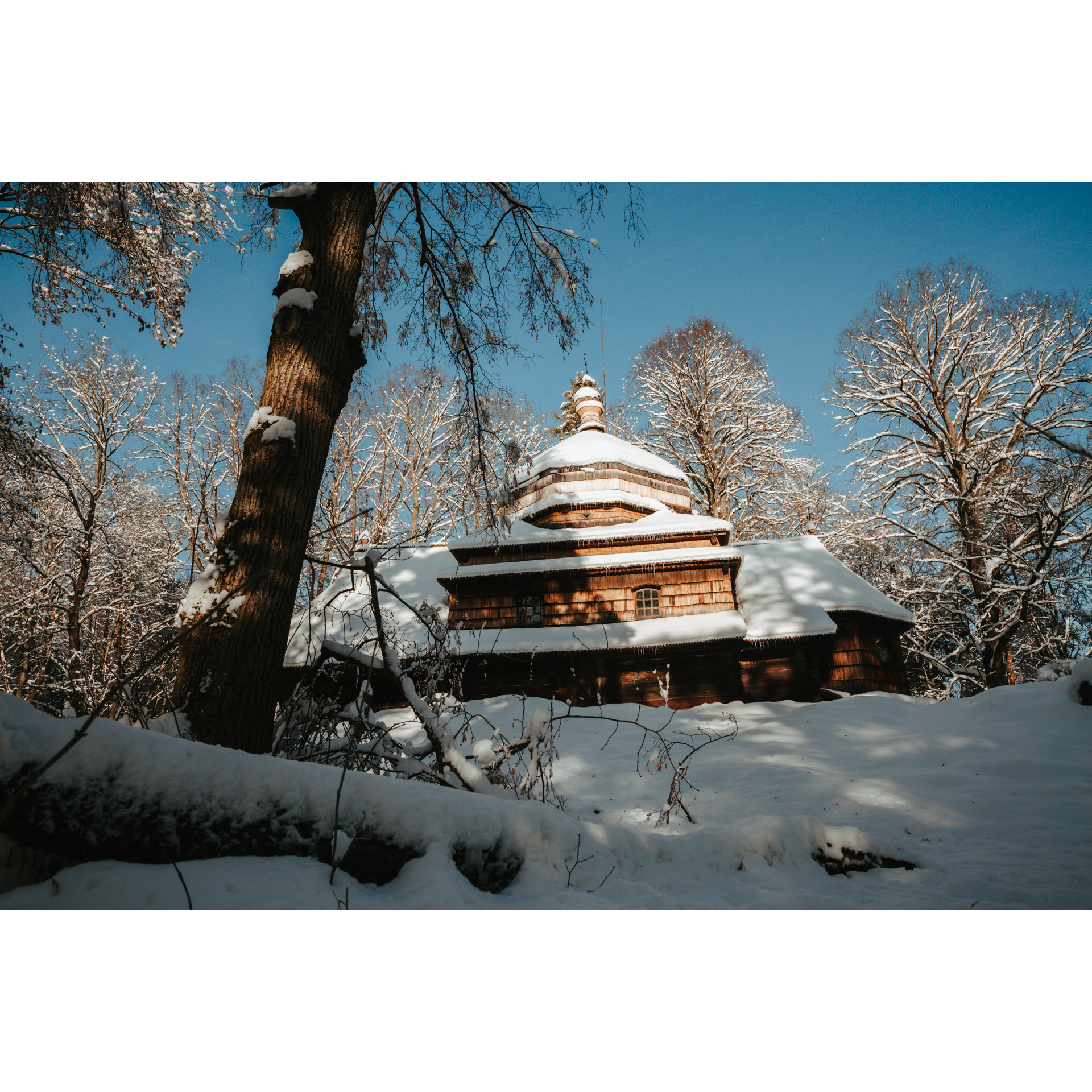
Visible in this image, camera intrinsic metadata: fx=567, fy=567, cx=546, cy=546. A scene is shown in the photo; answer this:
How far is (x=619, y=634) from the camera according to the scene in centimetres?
1183

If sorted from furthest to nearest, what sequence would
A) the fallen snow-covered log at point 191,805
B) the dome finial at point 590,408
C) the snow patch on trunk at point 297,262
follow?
the dome finial at point 590,408, the snow patch on trunk at point 297,262, the fallen snow-covered log at point 191,805

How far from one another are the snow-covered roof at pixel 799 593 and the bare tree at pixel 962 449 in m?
1.39

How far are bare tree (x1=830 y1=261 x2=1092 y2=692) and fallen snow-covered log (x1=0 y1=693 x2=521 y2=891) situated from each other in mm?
11436

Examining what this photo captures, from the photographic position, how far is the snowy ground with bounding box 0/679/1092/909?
178cm

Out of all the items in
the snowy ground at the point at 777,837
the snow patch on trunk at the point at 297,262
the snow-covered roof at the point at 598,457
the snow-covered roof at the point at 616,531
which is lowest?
the snowy ground at the point at 777,837

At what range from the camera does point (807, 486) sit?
2034cm

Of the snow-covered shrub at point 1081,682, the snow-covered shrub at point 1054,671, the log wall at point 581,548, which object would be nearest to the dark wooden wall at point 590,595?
the log wall at point 581,548

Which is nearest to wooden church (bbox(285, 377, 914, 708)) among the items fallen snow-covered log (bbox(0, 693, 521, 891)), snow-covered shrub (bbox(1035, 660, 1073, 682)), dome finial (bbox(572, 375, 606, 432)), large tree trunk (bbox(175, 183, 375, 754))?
snow-covered shrub (bbox(1035, 660, 1073, 682))

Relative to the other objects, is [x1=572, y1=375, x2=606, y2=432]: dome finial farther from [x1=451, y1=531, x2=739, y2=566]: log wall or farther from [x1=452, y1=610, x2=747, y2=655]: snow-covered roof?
[x1=452, y1=610, x2=747, y2=655]: snow-covered roof

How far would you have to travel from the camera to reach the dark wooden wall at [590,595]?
1256 centimetres

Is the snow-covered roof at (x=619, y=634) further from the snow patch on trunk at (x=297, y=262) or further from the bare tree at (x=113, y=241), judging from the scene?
the snow patch on trunk at (x=297, y=262)

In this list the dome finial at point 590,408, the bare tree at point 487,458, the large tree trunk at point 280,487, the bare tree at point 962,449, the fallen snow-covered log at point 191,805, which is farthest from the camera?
the dome finial at point 590,408
